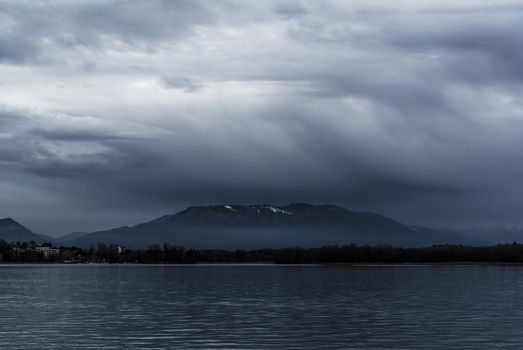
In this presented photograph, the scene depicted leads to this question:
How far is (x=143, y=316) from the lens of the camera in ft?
264

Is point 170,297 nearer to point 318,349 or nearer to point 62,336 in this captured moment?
point 62,336

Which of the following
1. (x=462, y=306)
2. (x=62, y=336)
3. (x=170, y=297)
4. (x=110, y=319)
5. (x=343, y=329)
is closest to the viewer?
(x=62, y=336)

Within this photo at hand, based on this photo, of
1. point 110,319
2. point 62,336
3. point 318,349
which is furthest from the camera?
point 110,319

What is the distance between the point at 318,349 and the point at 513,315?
3313 centimetres

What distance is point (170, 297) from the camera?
378ft

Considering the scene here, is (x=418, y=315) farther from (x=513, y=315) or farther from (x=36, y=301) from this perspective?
(x=36, y=301)

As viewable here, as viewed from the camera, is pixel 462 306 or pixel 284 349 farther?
pixel 462 306

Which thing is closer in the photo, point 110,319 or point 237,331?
point 237,331

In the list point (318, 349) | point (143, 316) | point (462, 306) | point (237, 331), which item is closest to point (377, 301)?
point (462, 306)

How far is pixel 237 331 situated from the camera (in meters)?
65.6

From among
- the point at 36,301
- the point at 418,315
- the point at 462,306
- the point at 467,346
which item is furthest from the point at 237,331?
the point at 36,301

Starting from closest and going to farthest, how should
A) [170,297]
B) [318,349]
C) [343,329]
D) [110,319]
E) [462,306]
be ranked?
1. [318,349]
2. [343,329]
3. [110,319]
4. [462,306]
5. [170,297]

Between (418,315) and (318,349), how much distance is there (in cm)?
2823

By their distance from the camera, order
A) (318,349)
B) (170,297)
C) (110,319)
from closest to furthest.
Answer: (318,349), (110,319), (170,297)
